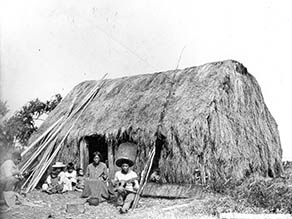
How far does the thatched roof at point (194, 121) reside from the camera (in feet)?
38.2

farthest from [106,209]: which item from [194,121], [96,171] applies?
[194,121]

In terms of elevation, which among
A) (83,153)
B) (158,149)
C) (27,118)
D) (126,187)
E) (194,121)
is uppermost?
(27,118)

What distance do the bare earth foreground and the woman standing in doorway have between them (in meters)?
0.26

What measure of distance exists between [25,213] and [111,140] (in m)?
4.37

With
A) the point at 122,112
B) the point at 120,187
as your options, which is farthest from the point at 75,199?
the point at 122,112

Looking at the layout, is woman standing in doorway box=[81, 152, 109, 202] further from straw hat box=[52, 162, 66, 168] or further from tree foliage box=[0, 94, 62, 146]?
tree foliage box=[0, 94, 62, 146]

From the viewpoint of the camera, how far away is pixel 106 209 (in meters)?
10.2

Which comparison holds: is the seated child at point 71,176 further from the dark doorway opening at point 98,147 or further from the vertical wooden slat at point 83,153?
the dark doorway opening at point 98,147

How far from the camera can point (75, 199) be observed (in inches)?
450

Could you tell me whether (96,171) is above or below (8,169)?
above

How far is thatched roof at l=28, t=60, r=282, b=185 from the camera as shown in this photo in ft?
38.2

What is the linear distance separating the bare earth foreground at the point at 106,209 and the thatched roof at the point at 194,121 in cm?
112

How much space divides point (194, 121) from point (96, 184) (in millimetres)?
2843

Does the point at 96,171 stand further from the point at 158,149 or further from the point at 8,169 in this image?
the point at 8,169
